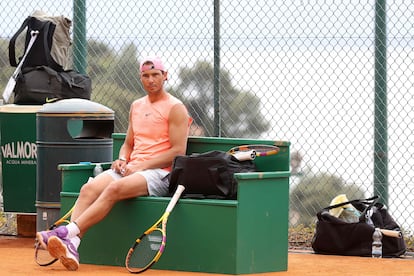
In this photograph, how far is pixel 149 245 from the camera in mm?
8172

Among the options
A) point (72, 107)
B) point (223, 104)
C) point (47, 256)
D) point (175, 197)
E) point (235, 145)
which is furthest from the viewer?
point (223, 104)

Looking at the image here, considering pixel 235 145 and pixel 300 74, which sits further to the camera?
pixel 300 74

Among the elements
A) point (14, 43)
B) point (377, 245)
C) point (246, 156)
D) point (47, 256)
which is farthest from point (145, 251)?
point (14, 43)

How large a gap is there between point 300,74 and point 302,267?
2.05 m

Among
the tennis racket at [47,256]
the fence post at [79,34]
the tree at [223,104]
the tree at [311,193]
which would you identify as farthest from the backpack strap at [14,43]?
the tree at [311,193]

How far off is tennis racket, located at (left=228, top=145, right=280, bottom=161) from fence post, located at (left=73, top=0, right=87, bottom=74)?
8.91 ft

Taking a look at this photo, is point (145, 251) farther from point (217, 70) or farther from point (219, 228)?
point (217, 70)

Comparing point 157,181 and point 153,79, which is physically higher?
point 153,79

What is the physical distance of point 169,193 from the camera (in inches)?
331

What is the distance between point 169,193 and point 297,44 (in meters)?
2.15

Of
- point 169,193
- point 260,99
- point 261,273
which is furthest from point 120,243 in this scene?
point 260,99

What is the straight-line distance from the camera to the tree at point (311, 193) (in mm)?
10250

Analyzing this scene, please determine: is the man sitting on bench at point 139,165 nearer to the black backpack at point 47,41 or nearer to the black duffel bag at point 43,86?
the black duffel bag at point 43,86

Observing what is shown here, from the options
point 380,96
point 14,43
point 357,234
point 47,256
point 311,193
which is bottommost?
point 47,256
